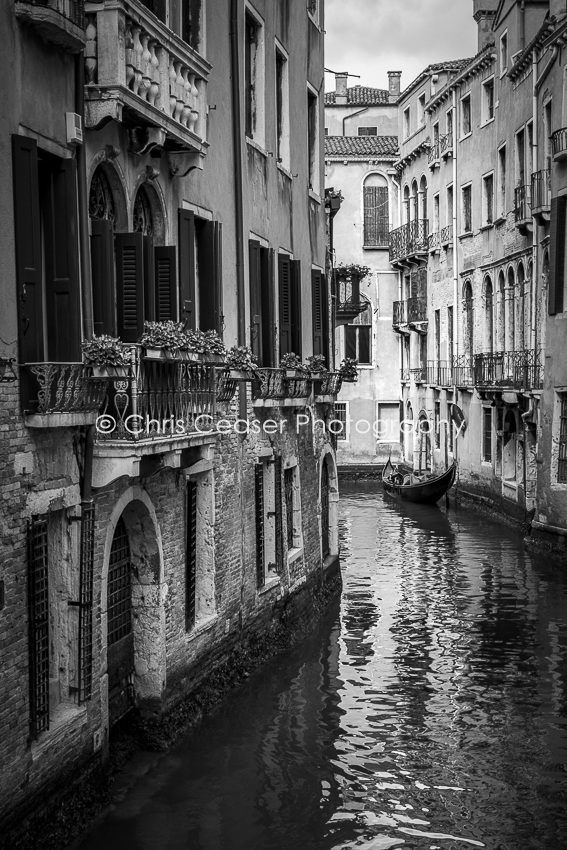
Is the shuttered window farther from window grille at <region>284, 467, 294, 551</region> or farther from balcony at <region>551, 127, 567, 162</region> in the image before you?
window grille at <region>284, 467, 294, 551</region>

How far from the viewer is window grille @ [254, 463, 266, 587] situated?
13852 millimetres

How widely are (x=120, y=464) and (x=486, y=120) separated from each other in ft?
76.2

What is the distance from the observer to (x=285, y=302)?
608 inches

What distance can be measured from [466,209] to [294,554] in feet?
60.9

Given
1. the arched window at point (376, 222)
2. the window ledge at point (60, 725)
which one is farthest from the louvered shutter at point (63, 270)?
the arched window at point (376, 222)

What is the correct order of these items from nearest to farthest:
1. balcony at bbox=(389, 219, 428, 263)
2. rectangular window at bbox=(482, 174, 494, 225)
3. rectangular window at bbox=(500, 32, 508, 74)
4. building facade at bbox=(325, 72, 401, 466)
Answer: rectangular window at bbox=(500, 32, 508, 74) → rectangular window at bbox=(482, 174, 494, 225) → balcony at bbox=(389, 219, 428, 263) → building facade at bbox=(325, 72, 401, 466)

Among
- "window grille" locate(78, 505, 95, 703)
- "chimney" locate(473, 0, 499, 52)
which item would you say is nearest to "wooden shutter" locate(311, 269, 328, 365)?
"window grille" locate(78, 505, 95, 703)

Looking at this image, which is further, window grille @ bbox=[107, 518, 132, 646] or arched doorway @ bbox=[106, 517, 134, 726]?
window grille @ bbox=[107, 518, 132, 646]

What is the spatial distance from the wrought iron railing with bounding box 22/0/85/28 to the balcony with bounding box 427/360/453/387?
25.2 m

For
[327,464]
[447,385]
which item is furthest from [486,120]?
[327,464]

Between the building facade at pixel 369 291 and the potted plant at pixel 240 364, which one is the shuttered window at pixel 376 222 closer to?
the building facade at pixel 369 291

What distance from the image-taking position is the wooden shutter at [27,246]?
7.51 meters

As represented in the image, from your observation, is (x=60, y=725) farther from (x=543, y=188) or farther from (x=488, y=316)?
(x=488, y=316)

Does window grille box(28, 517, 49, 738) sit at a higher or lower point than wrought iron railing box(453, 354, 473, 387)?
lower
